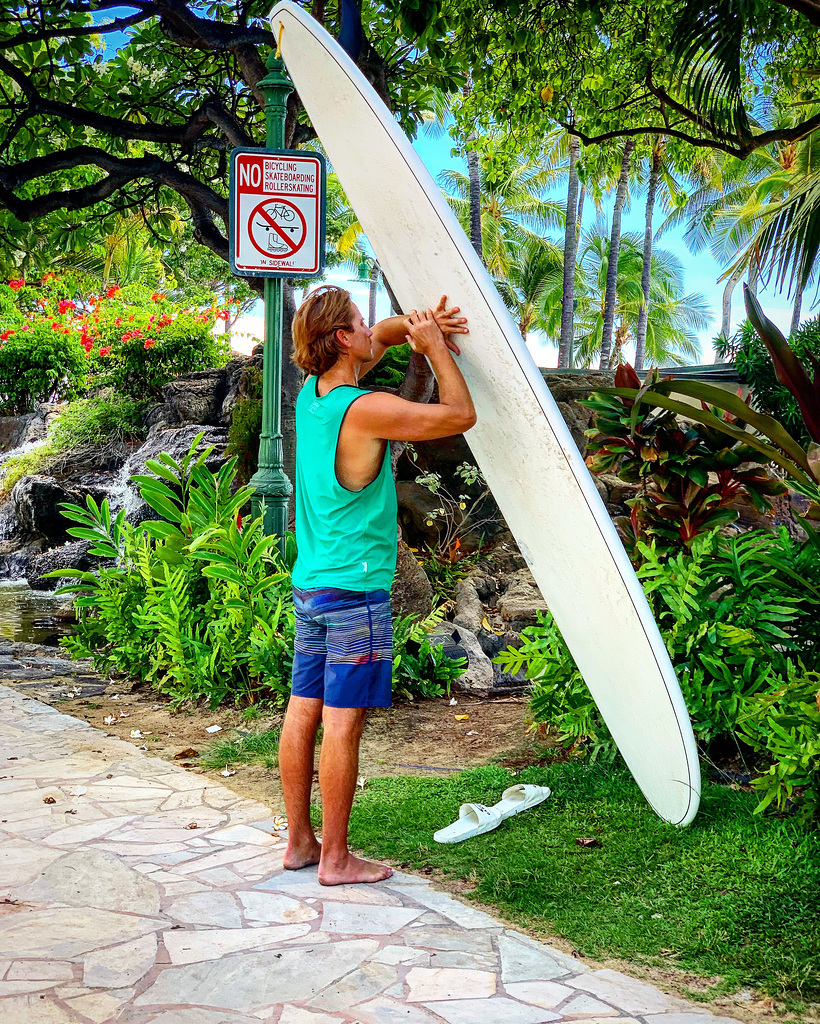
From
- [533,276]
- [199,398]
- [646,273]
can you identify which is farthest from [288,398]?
[533,276]

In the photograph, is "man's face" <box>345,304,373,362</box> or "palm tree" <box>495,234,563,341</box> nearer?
"man's face" <box>345,304,373,362</box>

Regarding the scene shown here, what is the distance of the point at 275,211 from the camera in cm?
539

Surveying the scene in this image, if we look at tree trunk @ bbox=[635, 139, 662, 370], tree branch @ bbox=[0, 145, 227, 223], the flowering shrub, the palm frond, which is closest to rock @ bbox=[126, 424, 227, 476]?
the flowering shrub

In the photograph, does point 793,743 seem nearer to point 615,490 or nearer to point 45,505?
point 615,490

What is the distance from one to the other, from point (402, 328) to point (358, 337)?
23 centimetres

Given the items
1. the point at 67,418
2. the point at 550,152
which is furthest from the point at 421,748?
the point at 550,152

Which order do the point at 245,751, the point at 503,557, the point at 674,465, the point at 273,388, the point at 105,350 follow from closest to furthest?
the point at 674,465 < the point at 245,751 < the point at 273,388 < the point at 503,557 < the point at 105,350

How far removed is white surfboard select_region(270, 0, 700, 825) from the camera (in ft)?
9.70

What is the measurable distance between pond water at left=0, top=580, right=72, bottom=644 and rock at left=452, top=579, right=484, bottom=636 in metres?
3.26

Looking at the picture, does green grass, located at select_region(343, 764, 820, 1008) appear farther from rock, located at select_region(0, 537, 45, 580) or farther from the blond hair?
rock, located at select_region(0, 537, 45, 580)

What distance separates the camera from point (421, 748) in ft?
14.4

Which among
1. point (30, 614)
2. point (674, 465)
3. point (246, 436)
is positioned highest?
point (246, 436)

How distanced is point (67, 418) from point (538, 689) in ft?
34.2

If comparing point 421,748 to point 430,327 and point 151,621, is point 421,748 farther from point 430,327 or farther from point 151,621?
point 430,327
